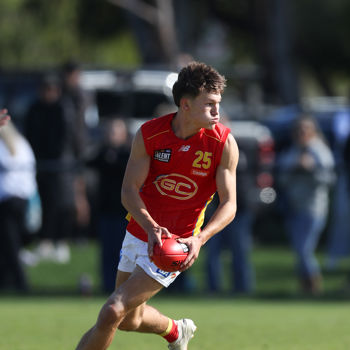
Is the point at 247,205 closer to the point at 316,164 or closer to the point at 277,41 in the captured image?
the point at 316,164

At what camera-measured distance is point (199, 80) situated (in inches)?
281

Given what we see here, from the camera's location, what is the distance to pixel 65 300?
13727mm

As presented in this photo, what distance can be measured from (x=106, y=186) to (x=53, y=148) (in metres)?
1.30

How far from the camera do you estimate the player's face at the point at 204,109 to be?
716cm

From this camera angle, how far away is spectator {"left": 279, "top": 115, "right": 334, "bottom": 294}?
14352 mm

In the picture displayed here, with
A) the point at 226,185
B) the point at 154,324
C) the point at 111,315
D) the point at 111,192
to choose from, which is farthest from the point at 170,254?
the point at 111,192

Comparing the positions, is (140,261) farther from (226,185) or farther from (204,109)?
(204,109)

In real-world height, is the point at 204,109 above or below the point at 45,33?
above

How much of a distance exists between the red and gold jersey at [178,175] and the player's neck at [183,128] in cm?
3

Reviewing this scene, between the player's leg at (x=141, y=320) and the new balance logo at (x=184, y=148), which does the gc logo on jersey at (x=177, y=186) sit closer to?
the new balance logo at (x=184, y=148)

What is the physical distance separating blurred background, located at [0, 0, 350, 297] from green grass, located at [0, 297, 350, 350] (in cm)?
100

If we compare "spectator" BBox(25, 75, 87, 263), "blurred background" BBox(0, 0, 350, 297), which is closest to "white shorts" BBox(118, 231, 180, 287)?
"blurred background" BBox(0, 0, 350, 297)

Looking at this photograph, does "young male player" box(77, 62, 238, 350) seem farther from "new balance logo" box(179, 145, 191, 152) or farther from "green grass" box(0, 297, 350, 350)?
"green grass" box(0, 297, 350, 350)

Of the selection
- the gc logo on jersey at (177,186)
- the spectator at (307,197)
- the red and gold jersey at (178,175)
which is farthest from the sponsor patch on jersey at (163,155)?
the spectator at (307,197)
